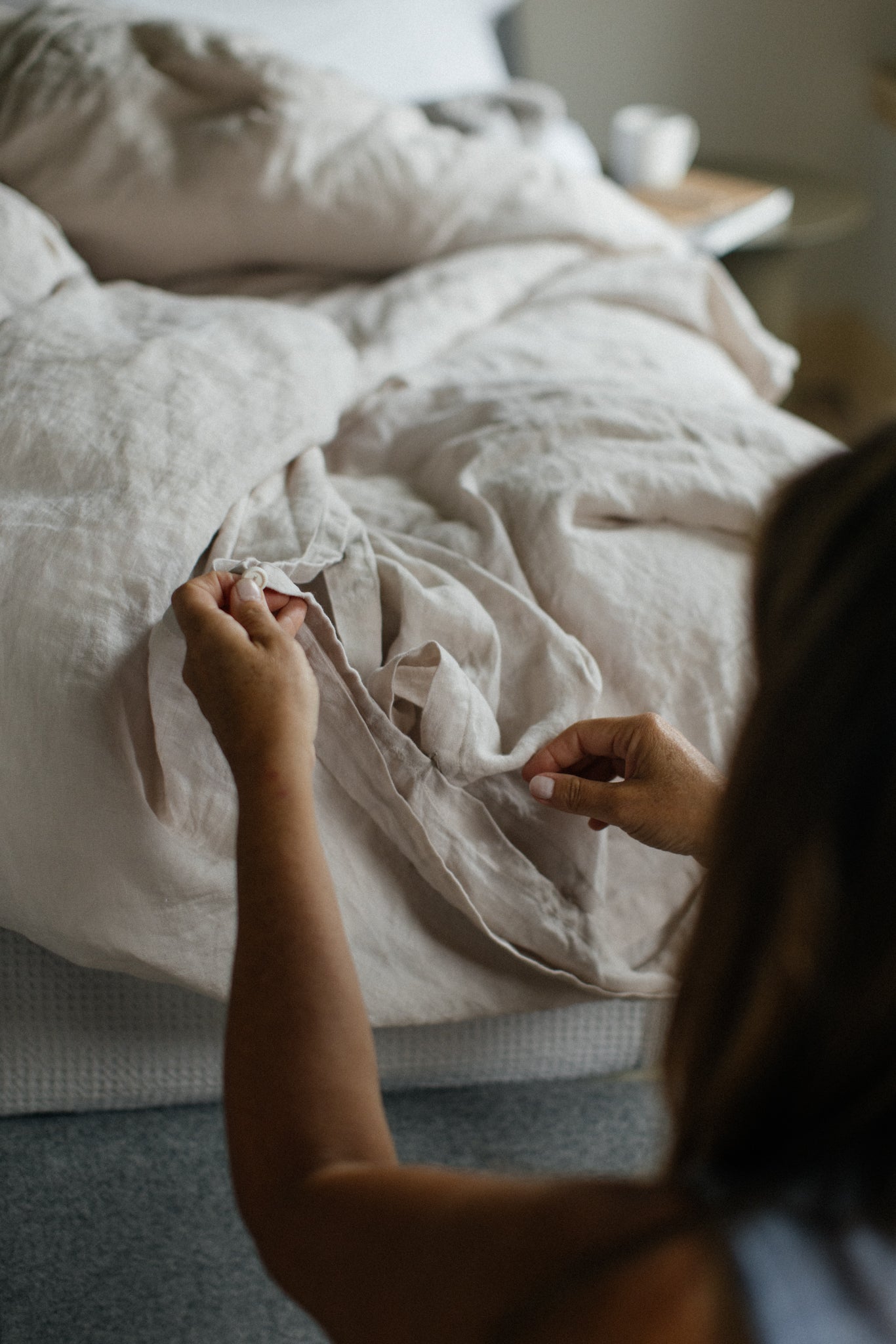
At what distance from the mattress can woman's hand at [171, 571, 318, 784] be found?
0.25m

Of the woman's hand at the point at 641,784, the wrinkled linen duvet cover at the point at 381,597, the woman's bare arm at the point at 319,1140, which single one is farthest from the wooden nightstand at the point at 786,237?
the woman's bare arm at the point at 319,1140

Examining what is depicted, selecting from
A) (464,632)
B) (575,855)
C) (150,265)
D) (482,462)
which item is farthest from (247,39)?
(575,855)

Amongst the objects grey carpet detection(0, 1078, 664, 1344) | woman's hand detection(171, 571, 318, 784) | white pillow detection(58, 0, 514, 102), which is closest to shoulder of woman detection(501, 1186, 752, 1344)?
woman's hand detection(171, 571, 318, 784)

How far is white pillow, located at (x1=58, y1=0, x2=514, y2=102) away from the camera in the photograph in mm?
1427

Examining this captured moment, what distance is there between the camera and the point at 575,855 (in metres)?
0.65

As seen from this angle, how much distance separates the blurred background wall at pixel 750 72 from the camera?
6.98 feet

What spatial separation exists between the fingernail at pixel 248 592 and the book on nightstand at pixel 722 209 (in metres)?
1.15

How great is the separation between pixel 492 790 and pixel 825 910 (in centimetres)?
35

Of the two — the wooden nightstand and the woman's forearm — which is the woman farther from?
the wooden nightstand

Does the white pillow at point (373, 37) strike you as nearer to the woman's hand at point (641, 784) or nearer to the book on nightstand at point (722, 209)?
the book on nightstand at point (722, 209)

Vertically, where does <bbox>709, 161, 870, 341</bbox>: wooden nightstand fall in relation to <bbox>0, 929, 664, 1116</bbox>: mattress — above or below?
above

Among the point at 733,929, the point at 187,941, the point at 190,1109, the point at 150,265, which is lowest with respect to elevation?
the point at 190,1109

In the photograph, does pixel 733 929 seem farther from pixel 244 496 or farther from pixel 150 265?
pixel 150 265

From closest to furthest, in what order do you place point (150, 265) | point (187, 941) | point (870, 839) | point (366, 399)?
point (870, 839), point (187, 941), point (366, 399), point (150, 265)
